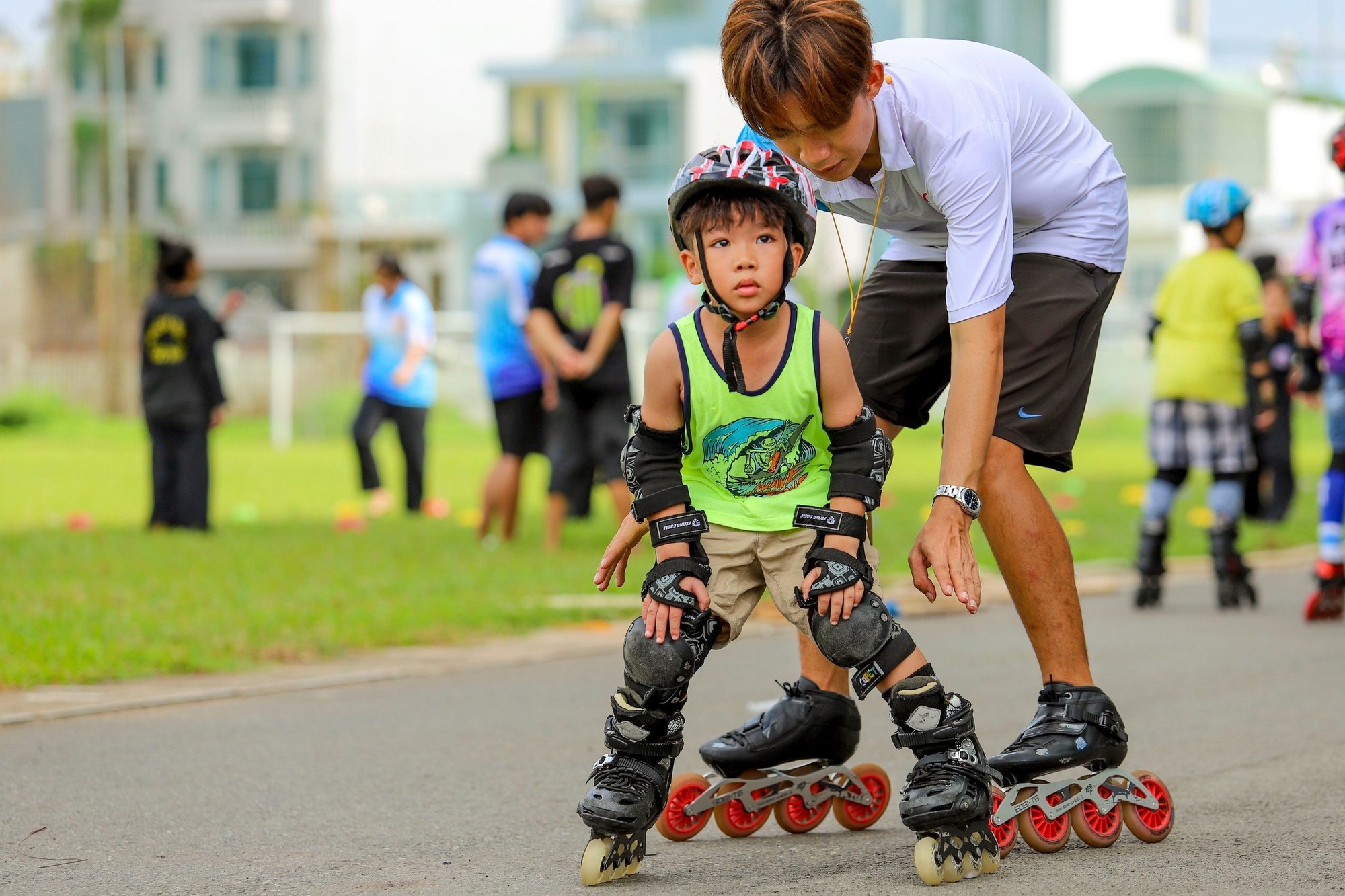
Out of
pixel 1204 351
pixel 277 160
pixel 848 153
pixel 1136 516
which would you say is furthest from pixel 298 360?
pixel 277 160

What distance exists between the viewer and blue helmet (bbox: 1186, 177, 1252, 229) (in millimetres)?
7711

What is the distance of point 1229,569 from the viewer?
25.6 feet

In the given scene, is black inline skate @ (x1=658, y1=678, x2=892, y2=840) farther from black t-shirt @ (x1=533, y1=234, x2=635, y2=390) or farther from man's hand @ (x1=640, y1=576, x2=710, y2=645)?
black t-shirt @ (x1=533, y1=234, x2=635, y2=390)

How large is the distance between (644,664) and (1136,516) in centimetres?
928

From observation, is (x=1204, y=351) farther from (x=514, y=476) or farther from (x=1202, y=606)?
(x=514, y=476)

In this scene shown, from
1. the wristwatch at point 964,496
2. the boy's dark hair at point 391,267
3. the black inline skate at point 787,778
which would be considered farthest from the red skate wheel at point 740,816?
the boy's dark hair at point 391,267

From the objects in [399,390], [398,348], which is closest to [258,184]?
[398,348]

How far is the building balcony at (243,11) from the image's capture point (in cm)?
5109

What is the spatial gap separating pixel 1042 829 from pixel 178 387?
866cm

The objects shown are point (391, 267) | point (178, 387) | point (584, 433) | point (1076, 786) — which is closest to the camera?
point (1076, 786)

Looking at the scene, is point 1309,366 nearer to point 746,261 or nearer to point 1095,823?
point 1095,823

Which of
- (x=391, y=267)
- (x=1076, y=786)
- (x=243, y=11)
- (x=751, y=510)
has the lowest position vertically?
(x=1076, y=786)

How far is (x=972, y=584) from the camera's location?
10.7ft

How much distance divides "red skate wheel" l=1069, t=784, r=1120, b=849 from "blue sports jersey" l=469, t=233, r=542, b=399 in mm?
6893
